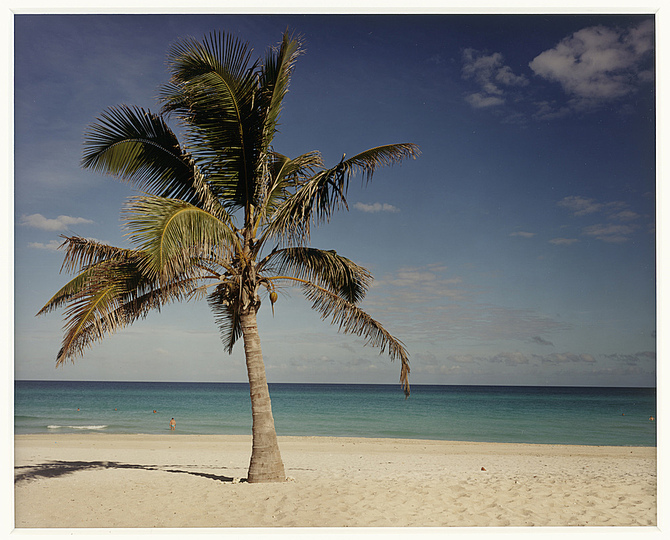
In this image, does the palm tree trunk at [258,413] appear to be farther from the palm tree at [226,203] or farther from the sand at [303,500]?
the sand at [303,500]

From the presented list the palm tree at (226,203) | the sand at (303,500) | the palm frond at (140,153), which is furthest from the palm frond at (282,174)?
the sand at (303,500)

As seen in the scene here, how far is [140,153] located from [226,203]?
38.4 inches

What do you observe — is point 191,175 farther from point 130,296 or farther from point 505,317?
point 505,317

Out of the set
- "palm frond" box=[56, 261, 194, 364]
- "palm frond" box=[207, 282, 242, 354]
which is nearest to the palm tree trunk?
"palm frond" box=[56, 261, 194, 364]

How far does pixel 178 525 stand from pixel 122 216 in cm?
279

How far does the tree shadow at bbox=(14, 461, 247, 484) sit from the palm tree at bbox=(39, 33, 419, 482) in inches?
60.7

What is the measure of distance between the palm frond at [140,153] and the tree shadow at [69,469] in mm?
3286

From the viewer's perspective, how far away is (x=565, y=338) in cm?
1096

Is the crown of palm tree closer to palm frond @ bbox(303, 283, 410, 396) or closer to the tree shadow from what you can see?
palm frond @ bbox(303, 283, 410, 396)

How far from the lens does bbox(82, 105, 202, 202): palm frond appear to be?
5.32 metres

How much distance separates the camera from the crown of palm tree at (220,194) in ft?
17.3

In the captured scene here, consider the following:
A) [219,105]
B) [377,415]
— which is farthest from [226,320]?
[377,415]

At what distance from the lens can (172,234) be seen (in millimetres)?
4520
